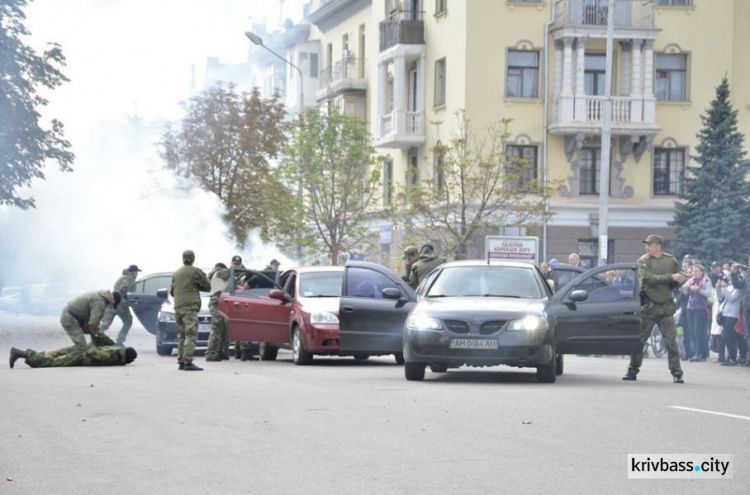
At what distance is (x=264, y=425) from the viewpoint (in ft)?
42.9

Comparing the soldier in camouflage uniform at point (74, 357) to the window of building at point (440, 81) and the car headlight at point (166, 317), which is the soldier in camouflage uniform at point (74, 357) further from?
the window of building at point (440, 81)

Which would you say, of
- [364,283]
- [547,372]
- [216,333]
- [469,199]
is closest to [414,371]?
[547,372]

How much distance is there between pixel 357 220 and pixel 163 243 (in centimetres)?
1556

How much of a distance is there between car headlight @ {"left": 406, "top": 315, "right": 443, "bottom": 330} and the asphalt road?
740 mm

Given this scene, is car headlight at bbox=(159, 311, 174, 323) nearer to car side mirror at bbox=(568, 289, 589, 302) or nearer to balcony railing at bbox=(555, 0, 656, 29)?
car side mirror at bbox=(568, 289, 589, 302)

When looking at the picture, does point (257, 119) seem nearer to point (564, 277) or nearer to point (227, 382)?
point (564, 277)

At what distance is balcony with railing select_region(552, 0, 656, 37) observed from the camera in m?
49.3

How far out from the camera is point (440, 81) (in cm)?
5275

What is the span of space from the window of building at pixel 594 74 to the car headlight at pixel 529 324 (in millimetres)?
32999

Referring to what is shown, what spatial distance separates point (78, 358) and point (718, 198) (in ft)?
76.5

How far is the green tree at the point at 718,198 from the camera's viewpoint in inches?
1629

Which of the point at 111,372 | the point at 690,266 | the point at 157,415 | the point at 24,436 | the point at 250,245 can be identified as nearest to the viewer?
the point at 24,436

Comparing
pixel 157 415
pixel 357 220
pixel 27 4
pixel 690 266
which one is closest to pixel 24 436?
pixel 157 415

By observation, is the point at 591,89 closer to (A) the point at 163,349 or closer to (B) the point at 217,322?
(A) the point at 163,349
